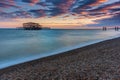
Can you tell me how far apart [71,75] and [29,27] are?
153 meters

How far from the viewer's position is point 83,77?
9.16 meters

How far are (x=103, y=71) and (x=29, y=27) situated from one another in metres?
153

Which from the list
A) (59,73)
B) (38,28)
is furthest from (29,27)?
(59,73)

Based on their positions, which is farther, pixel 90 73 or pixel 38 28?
pixel 38 28

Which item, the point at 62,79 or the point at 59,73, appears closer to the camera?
the point at 62,79

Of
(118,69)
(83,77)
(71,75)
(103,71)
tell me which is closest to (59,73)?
(71,75)

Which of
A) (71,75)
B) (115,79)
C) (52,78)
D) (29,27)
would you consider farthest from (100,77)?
(29,27)

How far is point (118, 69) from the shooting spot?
9.98m

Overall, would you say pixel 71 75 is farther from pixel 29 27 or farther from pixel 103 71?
pixel 29 27

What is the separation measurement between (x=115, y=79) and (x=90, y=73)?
4.81 ft

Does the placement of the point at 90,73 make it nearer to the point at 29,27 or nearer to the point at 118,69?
the point at 118,69

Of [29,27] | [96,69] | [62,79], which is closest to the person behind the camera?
[62,79]

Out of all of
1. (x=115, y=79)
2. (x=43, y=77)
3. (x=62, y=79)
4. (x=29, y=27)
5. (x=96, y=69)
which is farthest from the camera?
(x=29, y=27)

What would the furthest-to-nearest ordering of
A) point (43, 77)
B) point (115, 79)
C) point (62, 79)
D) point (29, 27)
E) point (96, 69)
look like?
point (29, 27) → point (96, 69) → point (43, 77) → point (62, 79) → point (115, 79)
